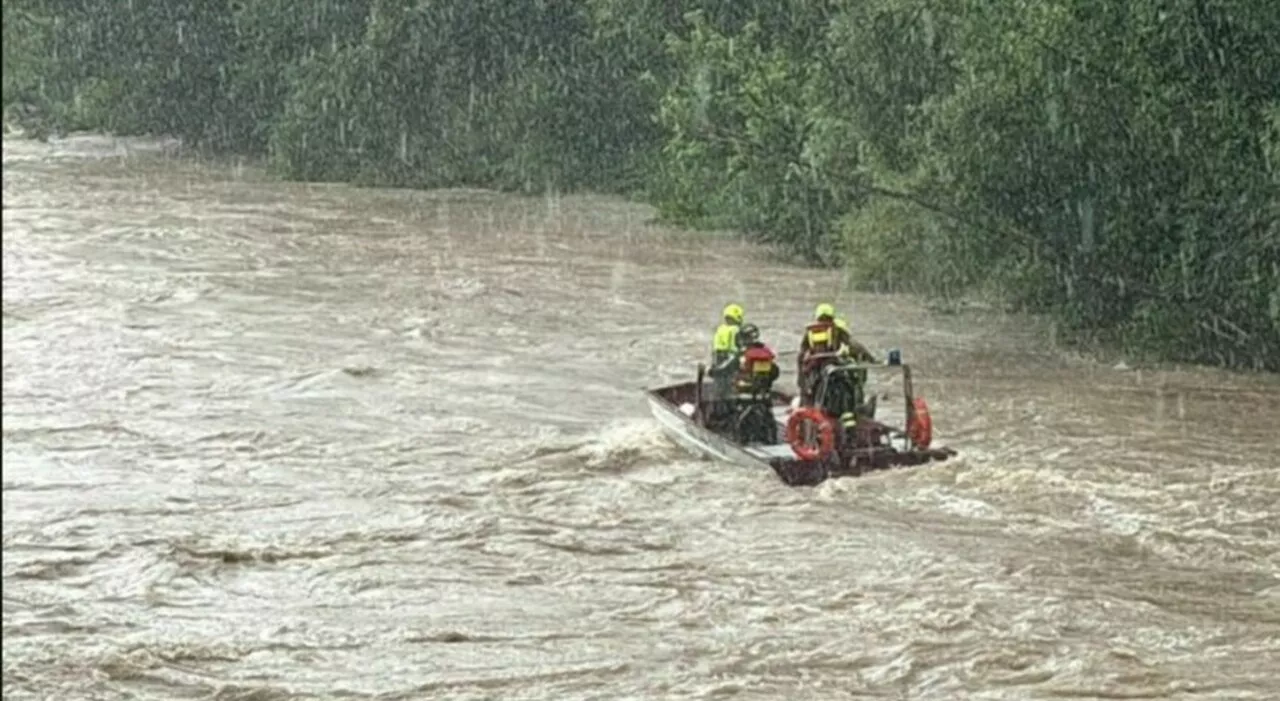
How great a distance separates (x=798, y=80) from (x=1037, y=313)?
20.4 ft

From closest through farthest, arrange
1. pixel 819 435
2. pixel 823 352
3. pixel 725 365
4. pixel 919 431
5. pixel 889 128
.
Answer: pixel 819 435
pixel 823 352
pixel 919 431
pixel 725 365
pixel 889 128

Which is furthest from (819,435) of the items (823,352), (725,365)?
(725,365)

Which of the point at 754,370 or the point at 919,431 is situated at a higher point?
the point at 754,370

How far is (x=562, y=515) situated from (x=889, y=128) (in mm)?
12834

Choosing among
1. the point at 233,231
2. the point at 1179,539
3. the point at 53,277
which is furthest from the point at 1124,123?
the point at 233,231

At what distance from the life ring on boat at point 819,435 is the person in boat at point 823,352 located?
0.23m

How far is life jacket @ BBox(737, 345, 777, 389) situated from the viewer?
16719 mm

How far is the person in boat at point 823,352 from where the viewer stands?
16.2 meters

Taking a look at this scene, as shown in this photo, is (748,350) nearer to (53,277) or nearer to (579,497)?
(579,497)

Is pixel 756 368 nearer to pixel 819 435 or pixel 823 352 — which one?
pixel 823 352

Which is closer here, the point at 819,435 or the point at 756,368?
the point at 819,435

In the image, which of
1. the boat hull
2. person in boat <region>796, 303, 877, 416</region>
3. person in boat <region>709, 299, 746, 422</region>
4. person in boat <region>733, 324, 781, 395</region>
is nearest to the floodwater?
the boat hull

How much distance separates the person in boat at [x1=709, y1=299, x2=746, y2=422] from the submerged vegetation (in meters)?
6.27

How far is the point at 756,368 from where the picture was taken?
16750 millimetres
